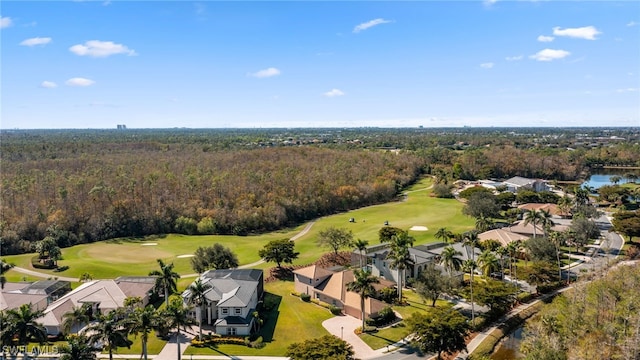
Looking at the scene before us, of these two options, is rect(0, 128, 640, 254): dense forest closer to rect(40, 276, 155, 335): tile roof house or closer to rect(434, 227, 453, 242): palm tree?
rect(40, 276, 155, 335): tile roof house

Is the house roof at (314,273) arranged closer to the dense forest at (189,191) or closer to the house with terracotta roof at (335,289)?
the house with terracotta roof at (335,289)

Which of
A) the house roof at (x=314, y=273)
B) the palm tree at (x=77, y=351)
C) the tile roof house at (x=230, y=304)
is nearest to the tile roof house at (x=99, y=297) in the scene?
the tile roof house at (x=230, y=304)

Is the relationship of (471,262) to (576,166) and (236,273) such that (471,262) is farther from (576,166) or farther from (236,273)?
(576,166)

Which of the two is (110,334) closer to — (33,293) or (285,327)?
(285,327)

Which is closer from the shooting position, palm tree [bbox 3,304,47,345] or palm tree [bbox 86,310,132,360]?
palm tree [bbox 86,310,132,360]

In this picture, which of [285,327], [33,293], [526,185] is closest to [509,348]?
[285,327]

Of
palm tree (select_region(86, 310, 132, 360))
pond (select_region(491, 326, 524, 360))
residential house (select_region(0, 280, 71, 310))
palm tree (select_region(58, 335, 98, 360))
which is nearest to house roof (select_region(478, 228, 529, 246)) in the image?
pond (select_region(491, 326, 524, 360))
